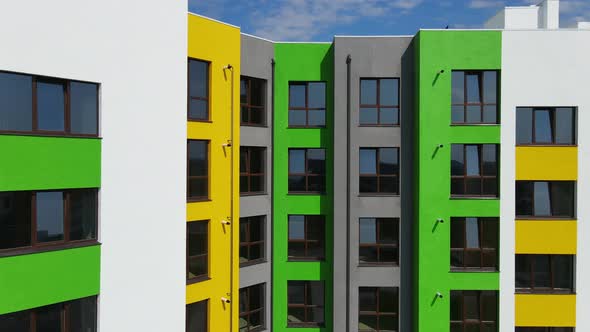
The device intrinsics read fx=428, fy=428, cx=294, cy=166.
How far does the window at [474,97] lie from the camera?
1680cm

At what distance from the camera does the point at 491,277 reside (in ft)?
54.2

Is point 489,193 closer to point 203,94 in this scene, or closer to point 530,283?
point 530,283

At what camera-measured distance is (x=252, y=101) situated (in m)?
17.8

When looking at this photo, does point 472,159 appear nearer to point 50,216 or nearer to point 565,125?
point 565,125

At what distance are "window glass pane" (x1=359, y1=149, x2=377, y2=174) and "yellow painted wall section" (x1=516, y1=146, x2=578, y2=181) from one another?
548 cm

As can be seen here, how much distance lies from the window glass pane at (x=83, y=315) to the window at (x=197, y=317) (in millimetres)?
3433

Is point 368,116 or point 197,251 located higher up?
point 368,116

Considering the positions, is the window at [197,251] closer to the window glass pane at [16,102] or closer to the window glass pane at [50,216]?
the window glass pane at [50,216]

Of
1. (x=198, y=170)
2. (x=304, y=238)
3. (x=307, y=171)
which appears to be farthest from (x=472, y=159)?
(x=198, y=170)

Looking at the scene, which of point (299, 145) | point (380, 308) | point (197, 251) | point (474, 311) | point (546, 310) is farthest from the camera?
point (299, 145)

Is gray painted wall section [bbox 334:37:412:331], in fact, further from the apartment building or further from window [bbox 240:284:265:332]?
window [bbox 240:284:265:332]

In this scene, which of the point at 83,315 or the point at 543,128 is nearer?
the point at 83,315

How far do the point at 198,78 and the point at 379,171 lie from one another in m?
8.15

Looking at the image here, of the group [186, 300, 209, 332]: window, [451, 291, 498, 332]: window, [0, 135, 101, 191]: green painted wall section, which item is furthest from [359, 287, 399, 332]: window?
[0, 135, 101, 191]: green painted wall section
